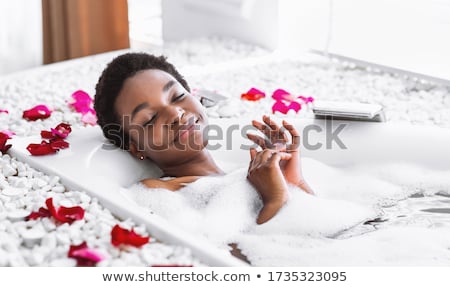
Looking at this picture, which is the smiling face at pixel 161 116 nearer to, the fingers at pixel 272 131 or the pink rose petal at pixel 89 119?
the fingers at pixel 272 131

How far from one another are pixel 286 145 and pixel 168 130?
368 millimetres

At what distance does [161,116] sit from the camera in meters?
1.94

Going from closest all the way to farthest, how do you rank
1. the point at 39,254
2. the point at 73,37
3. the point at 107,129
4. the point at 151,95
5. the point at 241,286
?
the point at 241,286, the point at 39,254, the point at 151,95, the point at 107,129, the point at 73,37

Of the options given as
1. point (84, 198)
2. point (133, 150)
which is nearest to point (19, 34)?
point (133, 150)

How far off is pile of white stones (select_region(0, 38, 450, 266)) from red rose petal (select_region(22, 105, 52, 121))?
26 mm

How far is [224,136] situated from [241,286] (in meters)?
0.97

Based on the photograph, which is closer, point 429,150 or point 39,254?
point 39,254

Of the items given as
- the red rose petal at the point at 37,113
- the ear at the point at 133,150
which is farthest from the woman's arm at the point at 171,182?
the red rose petal at the point at 37,113

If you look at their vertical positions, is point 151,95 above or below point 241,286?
above

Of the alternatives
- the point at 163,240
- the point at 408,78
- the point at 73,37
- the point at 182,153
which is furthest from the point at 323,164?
the point at 73,37

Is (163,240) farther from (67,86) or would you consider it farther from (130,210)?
(67,86)

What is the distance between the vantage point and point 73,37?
11.5 ft

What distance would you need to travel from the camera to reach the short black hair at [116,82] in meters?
1.98

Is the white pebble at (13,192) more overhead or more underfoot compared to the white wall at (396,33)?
more underfoot
